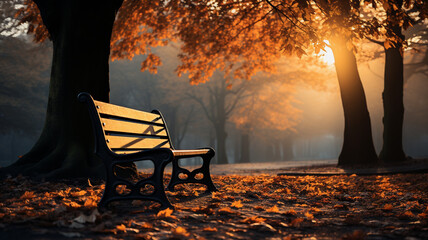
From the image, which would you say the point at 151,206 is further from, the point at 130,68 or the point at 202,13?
the point at 130,68

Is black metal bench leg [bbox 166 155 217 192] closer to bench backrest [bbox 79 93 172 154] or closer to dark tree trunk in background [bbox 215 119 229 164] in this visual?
bench backrest [bbox 79 93 172 154]

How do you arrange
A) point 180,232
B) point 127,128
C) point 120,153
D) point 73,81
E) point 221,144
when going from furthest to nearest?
point 221,144 → point 73,81 → point 127,128 → point 120,153 → point 180,232

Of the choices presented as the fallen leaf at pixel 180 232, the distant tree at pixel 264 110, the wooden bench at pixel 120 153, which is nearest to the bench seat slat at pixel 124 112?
the wooden bench at pixel 120 153

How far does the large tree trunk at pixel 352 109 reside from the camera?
12.9 meters

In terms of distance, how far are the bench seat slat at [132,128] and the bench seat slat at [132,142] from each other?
0.09m

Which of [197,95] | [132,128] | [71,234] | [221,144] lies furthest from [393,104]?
[197,95]

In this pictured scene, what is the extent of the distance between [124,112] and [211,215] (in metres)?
1.75

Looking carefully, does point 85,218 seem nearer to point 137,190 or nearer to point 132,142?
point 137,190

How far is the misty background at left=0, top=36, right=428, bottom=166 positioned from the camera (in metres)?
24.9

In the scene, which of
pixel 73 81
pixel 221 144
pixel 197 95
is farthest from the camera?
pixel 197 95

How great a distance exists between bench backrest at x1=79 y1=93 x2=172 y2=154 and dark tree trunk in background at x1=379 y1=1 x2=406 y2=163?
1024cm

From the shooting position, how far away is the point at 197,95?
31.4m

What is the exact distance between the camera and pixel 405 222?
393 centimetres

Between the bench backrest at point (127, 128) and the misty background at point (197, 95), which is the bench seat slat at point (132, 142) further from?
the misty background at point (197, 95)
